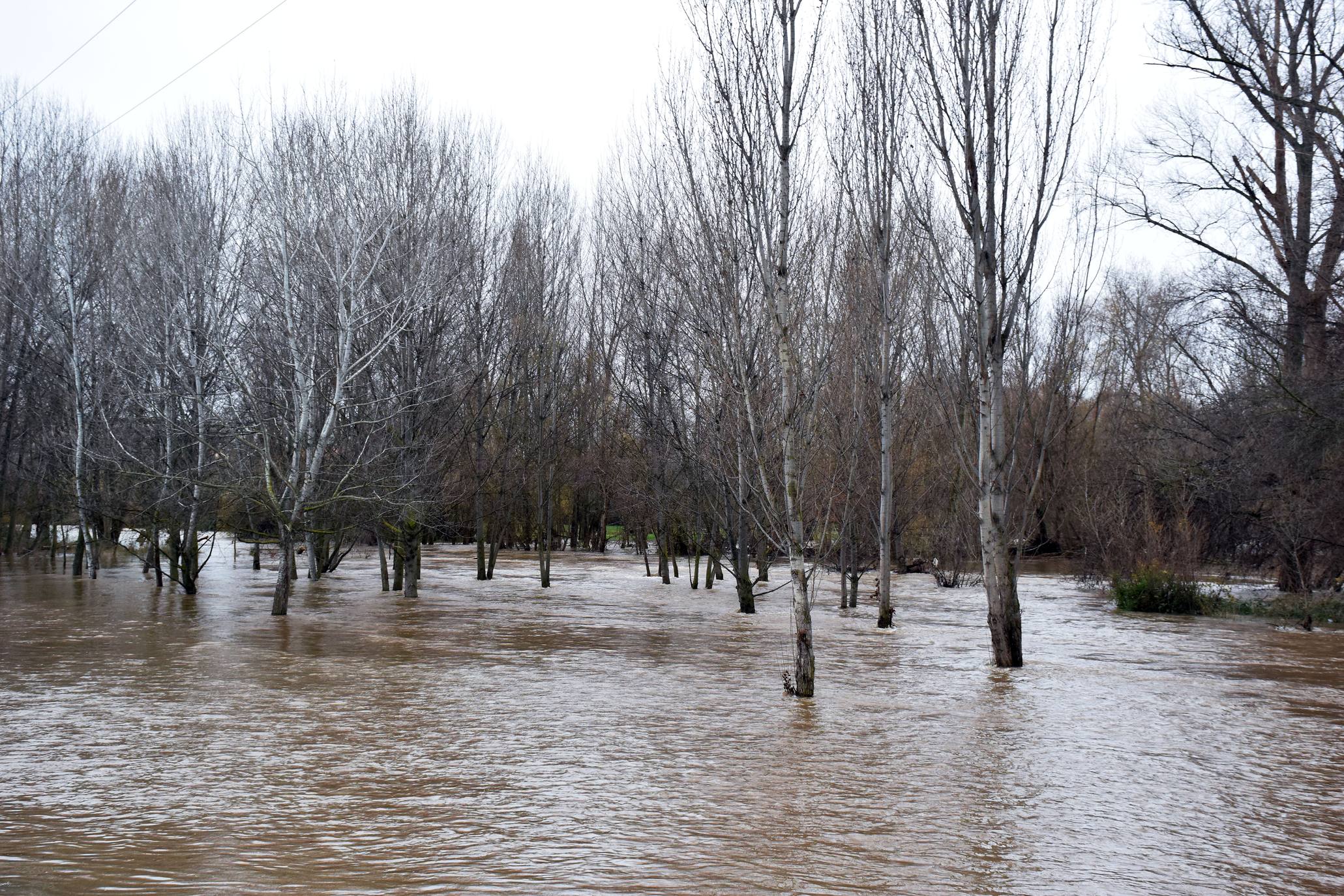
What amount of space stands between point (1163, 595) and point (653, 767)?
17340 mm

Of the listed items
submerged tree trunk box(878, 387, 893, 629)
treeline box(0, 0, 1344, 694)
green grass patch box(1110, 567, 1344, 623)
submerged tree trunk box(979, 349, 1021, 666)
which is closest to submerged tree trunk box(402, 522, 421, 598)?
treeline box(0, 0, 1344, 694)

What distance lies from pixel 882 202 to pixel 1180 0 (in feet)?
21.3

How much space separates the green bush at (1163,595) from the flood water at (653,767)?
5.81m

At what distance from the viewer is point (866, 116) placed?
15070 millimetres

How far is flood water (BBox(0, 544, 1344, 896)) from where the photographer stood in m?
5.23

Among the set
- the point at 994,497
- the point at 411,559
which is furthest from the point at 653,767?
the point at 411,559

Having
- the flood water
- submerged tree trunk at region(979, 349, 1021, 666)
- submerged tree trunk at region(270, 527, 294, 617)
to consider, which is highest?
submerged tree trunk at region(979, 349, 1021, 666)

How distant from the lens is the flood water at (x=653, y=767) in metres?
5.23

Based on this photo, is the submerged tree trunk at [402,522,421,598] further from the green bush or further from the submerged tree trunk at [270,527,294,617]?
the green bush

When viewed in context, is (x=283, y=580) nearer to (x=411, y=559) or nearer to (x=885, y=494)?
(x=411, y=559)

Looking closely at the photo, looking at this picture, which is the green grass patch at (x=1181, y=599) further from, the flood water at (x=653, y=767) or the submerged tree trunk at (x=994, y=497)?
the submerged tree trunk at (x=994, y=497)

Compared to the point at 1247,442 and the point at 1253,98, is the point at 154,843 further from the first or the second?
the point at 1247,442

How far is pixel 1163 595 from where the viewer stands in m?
21.6

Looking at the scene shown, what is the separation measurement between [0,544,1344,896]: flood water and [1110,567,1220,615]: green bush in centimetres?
581
